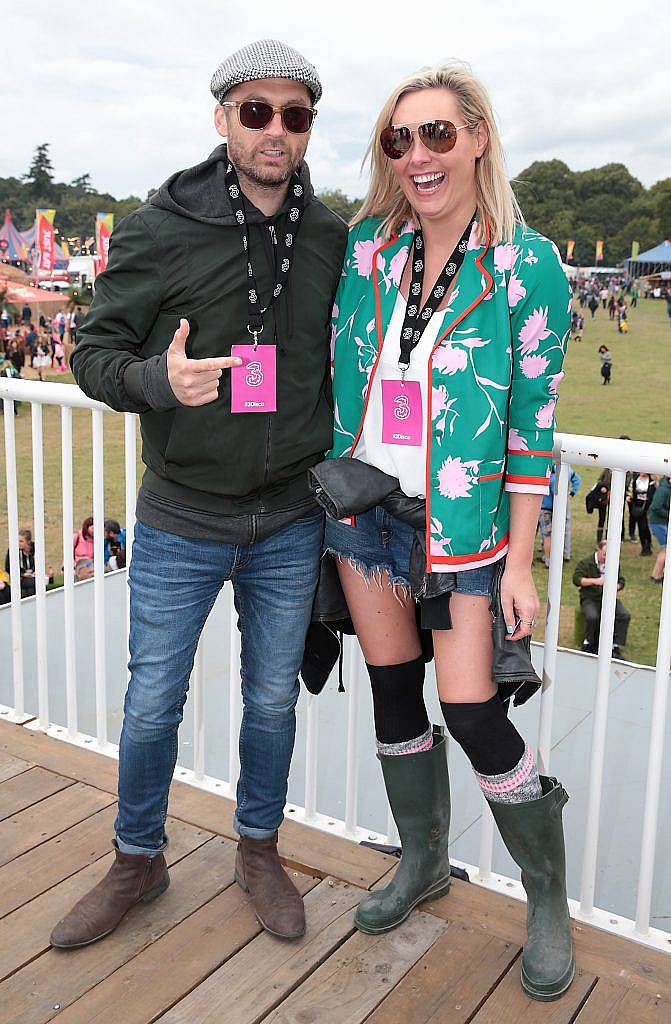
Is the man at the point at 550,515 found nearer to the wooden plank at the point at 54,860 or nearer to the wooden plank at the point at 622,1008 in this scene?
the wooden plank at the point at 622,1008

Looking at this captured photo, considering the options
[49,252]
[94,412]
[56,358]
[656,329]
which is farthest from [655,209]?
[94,412]

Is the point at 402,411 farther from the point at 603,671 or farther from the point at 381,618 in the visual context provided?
the point at 603,671

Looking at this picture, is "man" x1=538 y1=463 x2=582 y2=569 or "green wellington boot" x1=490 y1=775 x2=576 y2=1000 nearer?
"green wellington boot" x1=490 y1=775 x2=576 y2=1000

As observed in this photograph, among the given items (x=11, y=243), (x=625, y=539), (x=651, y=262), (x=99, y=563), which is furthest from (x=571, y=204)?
(x=99, y=563)

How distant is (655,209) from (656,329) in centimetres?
4344

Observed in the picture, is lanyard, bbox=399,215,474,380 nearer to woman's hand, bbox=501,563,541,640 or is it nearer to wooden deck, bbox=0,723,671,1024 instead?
woman's hand, bbox=501,563,541,640

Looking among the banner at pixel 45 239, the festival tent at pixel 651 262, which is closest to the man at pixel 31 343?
the banner at pixel 45 239

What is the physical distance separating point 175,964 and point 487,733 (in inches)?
31.7

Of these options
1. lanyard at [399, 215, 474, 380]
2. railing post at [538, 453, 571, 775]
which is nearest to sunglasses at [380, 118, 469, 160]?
lanyard at [399, 215, 474, 380]

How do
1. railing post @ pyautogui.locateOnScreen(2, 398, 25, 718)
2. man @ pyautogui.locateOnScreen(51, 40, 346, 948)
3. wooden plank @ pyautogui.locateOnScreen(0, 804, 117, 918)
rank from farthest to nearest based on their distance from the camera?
railing post @ pyautogui.locateOnScreen(2, 398, 25, 718) → wooden plank @ pyautogui.locateOnScreen(0, 804, 117, 918) → man @ pyautogui.locateOnScreen(51, 40, 346, 948)

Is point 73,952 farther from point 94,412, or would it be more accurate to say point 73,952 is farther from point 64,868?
point 94,412

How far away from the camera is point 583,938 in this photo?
79.6 inches

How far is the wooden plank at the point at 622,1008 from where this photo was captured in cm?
178

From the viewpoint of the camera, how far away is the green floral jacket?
65.6 inches
